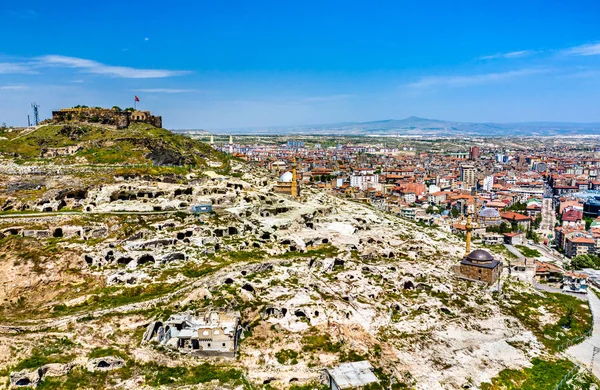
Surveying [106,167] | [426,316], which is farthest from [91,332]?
[106,167]

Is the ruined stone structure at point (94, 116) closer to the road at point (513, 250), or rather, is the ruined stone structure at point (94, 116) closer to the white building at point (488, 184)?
the road at point (513, 250)

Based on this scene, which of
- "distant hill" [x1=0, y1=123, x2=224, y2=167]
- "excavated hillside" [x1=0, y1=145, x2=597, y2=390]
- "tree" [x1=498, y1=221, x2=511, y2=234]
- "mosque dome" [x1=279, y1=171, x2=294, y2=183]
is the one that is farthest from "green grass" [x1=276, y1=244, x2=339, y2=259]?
"tree" [x1=498, y1=221, x2=511, y2=234]

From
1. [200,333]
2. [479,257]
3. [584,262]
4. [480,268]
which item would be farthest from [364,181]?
[200,333]

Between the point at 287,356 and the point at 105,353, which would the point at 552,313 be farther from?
the point at 105,353

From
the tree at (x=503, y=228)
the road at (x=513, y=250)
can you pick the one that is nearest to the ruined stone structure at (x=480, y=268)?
the road at (x=513, y=250)

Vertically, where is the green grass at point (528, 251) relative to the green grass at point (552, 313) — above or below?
below
